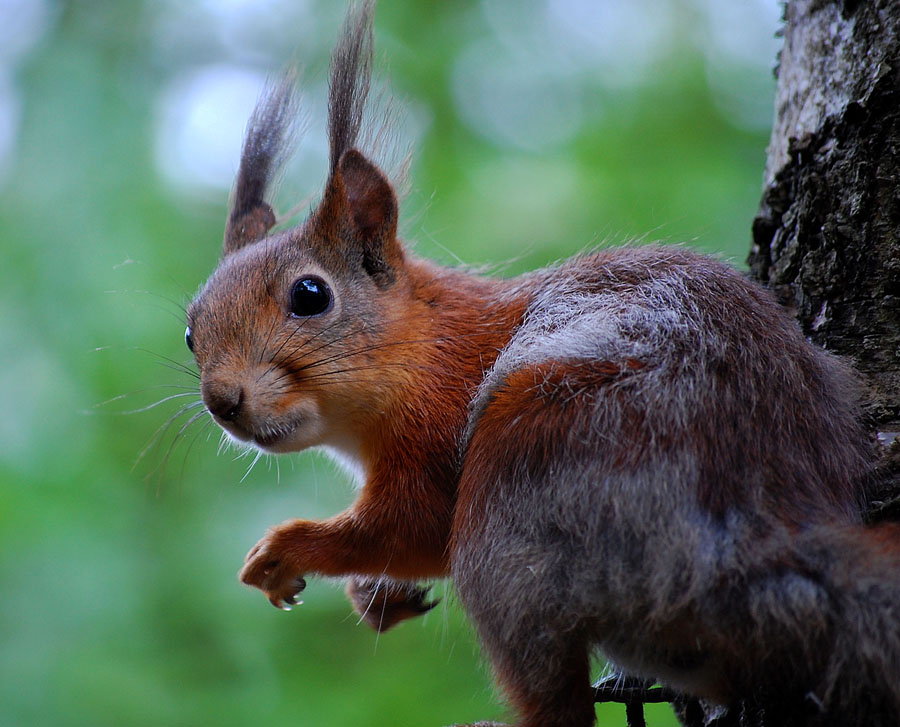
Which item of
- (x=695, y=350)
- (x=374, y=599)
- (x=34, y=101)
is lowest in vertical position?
(x=374, y=599)

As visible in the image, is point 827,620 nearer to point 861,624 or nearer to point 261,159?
point 861,624

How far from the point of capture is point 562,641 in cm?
187

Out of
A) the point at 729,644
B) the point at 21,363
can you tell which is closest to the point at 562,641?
the point at 729,644

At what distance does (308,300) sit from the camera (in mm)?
2514

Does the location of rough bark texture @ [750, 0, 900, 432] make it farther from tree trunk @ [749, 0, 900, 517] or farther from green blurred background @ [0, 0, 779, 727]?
green blurred background @ [0, 0, 779, 727]

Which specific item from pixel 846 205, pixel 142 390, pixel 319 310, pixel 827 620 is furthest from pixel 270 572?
pixel 846 205

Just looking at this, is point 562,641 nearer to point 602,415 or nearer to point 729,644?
point 729,644

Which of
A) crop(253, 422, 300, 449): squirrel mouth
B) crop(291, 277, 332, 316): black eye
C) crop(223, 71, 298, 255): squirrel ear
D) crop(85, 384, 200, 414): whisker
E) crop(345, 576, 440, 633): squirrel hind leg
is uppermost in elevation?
crop(223, 71, 298, 255): squirrel ear

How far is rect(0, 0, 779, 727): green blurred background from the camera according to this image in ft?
11.4

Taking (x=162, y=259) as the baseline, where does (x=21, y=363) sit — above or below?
below

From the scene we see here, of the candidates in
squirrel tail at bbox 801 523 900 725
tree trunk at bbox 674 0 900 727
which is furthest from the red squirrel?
tree trunk at bbox 674 0 900 727

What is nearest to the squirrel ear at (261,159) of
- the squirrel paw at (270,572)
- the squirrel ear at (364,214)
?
the squirrel ear at (364,214)

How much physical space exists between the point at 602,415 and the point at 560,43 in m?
2.97

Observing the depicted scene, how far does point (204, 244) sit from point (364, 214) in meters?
1.75
